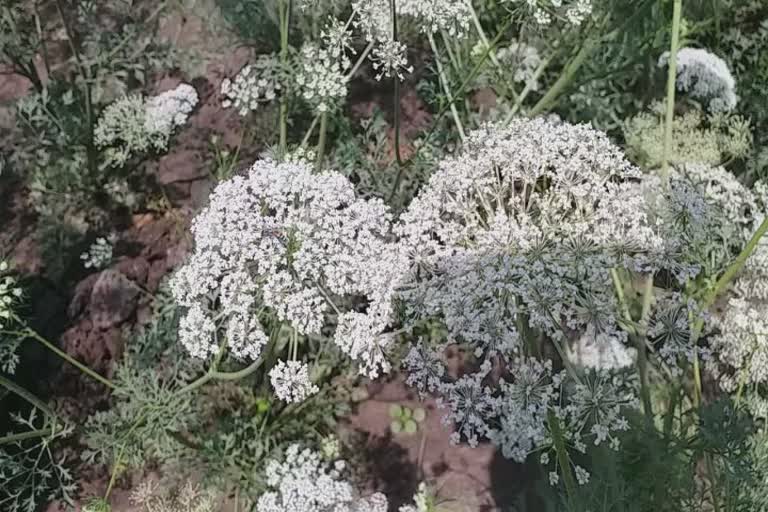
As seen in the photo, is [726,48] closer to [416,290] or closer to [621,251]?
[621,251]

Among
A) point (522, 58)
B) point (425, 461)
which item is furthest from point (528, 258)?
point (522, 58)

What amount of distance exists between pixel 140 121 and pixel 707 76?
4.33 meters

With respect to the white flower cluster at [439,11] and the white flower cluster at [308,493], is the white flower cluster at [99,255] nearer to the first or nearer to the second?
the white flower cluster at [308,493]

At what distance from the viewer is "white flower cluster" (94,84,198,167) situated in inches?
226

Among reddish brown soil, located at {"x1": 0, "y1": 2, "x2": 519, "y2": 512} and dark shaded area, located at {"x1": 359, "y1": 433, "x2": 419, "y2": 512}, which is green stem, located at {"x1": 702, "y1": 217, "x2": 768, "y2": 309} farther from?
dark shaded area, located at {"x1": 359, "y1": 433, "x2": 419, "y2": 512}

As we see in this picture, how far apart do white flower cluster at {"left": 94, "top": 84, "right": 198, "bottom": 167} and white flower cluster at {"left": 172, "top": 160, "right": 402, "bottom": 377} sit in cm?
232

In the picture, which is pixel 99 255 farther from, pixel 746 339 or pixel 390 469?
pixel 746 339

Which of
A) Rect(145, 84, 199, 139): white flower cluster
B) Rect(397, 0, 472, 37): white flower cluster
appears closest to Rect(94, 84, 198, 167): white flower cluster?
Rect(145, 84, 199, 139): white flower cluster

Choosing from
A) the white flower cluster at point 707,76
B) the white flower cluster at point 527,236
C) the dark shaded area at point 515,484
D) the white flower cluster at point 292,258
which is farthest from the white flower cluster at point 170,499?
the white flower cluster at point 707,76

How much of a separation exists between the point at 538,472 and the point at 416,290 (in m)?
2.34

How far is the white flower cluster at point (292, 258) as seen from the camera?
3.53 metres

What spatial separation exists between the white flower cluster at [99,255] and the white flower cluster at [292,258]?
2.29m

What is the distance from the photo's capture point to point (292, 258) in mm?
3621

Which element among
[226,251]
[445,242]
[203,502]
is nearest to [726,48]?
[445,242]
